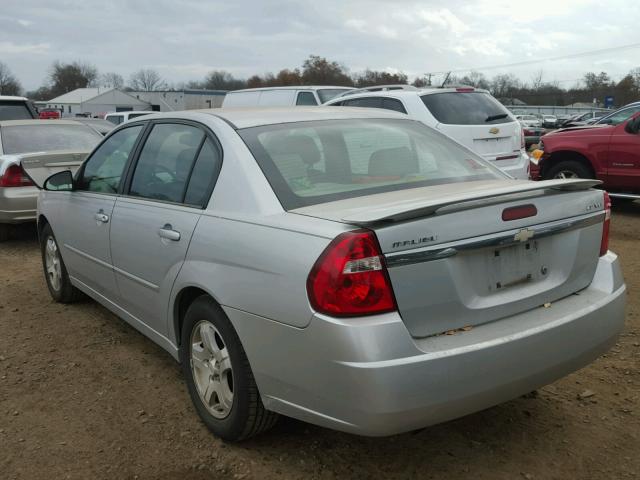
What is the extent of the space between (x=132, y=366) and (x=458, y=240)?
99.1 inches

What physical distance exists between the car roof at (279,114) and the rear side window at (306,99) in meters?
8.71

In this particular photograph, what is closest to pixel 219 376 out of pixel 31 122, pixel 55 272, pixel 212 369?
pixel 212 369

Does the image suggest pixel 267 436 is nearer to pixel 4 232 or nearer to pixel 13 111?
pixel 4 232

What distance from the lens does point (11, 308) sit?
5.24m

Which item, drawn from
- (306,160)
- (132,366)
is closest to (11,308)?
(132,366)

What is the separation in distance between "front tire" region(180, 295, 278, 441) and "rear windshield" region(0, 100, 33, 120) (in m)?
10.4

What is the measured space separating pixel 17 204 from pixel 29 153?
0.69 metres

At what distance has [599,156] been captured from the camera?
347 inches

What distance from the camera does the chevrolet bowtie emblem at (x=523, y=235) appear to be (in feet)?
8.00

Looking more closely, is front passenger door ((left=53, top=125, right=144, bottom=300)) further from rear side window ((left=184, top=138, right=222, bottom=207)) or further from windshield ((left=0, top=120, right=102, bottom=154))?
windshield ((left=0, top=120, right=102, bottom=154))

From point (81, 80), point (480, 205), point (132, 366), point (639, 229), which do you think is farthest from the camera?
point (81, 80)

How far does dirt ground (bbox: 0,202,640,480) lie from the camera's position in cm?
271

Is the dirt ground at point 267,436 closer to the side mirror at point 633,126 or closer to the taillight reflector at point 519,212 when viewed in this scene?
the taillight reflector at point 519,212

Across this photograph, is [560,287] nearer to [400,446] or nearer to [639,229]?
[400,446]
